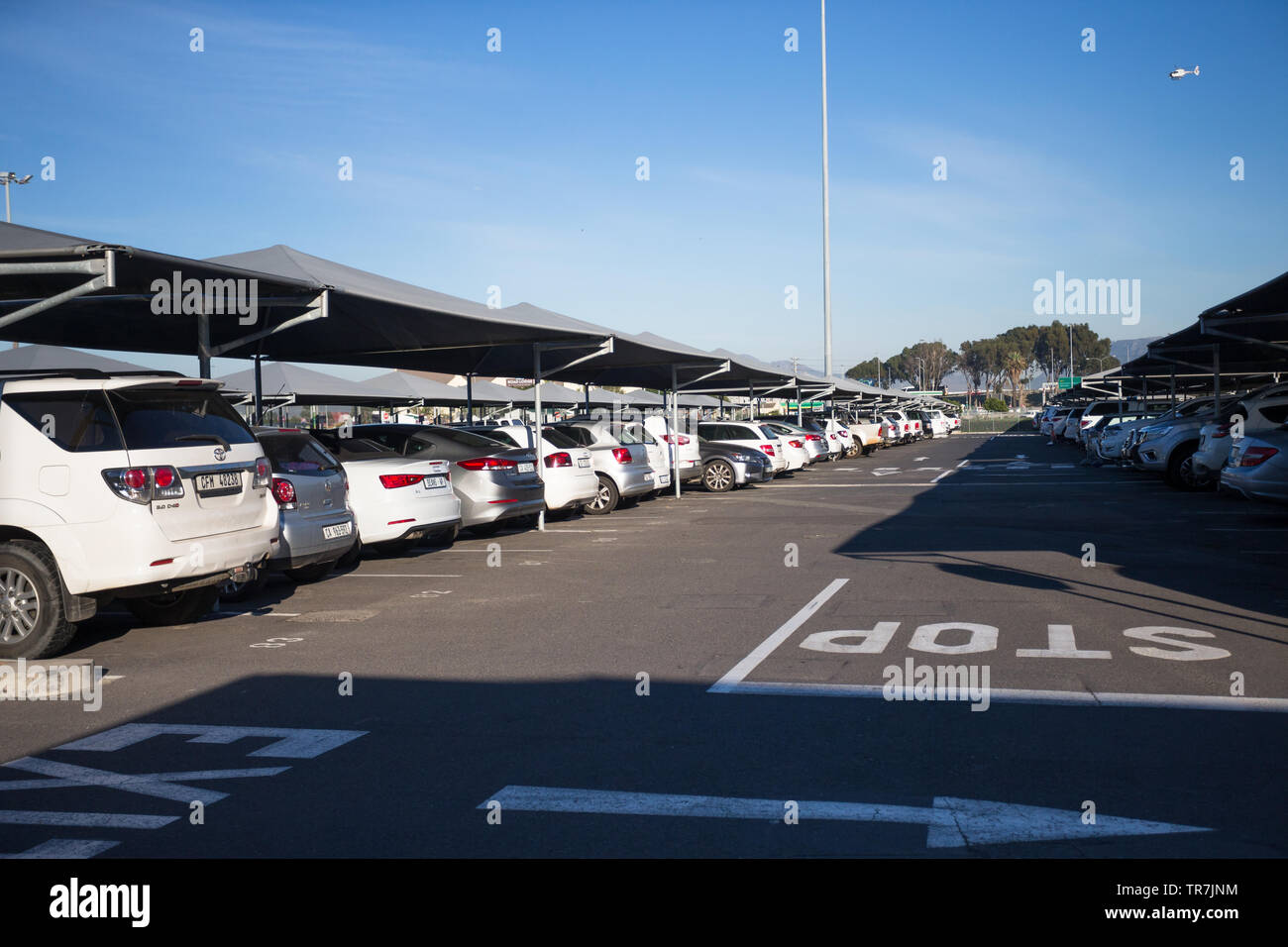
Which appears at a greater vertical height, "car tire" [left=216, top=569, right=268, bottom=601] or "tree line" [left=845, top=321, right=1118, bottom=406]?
"tree line" [left=845, top=321, right=1118, bottom=406]

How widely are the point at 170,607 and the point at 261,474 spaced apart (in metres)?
1.60

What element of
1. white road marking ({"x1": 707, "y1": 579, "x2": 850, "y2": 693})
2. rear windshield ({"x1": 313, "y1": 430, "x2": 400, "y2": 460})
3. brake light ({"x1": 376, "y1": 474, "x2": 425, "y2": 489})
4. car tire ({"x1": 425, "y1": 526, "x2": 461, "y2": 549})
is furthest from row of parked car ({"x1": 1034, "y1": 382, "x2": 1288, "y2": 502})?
rear windshield ({"x1": 313, "y1": 430, "x2": 400, "y2": 460})

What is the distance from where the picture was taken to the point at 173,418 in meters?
8.15

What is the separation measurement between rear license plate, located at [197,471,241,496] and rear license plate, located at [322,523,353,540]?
199cm

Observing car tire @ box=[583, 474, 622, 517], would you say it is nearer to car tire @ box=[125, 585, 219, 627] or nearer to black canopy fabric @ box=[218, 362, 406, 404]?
black canopy fabric @ box=[218, 362, 406, 404]

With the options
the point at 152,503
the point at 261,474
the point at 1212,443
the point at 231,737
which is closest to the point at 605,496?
the point at 1212,443

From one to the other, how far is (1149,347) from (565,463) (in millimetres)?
17684

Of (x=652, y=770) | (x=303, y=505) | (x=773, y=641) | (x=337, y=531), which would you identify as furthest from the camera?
(x=337, y=531)

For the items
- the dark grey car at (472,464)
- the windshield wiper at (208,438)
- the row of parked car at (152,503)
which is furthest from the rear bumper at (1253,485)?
the windshield wiper at (208,438)

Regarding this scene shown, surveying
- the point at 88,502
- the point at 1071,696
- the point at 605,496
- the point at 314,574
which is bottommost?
the point at 1071,696

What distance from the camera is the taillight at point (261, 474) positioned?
8.77 metres

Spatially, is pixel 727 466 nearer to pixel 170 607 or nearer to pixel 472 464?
pixel 472 464

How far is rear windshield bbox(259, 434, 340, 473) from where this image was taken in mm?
10484

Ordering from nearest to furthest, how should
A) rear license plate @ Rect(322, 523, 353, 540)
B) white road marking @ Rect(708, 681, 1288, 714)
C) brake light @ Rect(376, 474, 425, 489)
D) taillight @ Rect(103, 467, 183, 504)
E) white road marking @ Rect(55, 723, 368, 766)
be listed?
white road marking @ Rect(55, 723, 368, 766), white road marking @ Rect(708, 681, 1288, 714), taillight @ Rect(103, 467, 183, 504), rear license plate @ Rect(322, 523, 353, 540), brake light @ Rect(376, 474, 425, 489)
